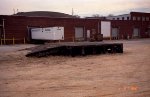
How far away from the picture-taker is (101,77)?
12102 mm

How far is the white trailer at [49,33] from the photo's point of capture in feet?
106

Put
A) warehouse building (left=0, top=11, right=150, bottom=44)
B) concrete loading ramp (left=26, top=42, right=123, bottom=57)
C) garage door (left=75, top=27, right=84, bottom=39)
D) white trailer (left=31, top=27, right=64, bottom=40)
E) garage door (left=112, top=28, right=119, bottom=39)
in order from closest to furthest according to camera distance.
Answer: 1. concrete loading ramp (left=26, top=42, right=123, bottom=57)
2. white trailer (left=31, top=27, right=64, bottom=40)
3. warehouse building (left=0, top=11, right=150, bottom=44)
4. garage door (left=75, top=27, right=84, bottom=39)
5. garage door (left=112, top=28, right=119, bottom=39)

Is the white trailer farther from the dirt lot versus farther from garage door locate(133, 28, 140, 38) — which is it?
garage door locate(133, 28, 140, 38)

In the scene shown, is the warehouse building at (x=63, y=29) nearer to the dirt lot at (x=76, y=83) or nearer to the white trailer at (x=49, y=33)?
the white trailer at (x=49, y=33)

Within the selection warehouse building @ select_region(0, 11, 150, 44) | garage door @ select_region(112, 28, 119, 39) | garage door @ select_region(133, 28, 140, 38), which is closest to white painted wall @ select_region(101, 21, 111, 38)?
warehouse building @ select_region(0, 11, 150, 44)

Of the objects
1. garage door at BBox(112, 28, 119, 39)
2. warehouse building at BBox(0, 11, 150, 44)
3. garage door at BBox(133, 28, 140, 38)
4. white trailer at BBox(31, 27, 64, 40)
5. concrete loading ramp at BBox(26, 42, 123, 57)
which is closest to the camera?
concrete loading ramp at BBox(26, 42, 123, 57)

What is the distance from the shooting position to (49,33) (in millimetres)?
33344

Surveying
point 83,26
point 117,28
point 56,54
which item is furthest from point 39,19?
point 56,54

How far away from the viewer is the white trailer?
3219 centimetres

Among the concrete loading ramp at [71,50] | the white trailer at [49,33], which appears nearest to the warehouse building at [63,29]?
the white trailer at [49,33]

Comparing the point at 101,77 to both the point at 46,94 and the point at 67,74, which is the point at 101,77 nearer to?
the point at 67,74

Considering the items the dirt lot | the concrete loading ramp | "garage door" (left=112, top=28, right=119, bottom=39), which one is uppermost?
"garage door" (left=112, top=28, right=119, bottom=39)

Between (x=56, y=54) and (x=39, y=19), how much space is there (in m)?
24.0

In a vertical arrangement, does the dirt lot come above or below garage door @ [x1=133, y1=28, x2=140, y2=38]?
below
